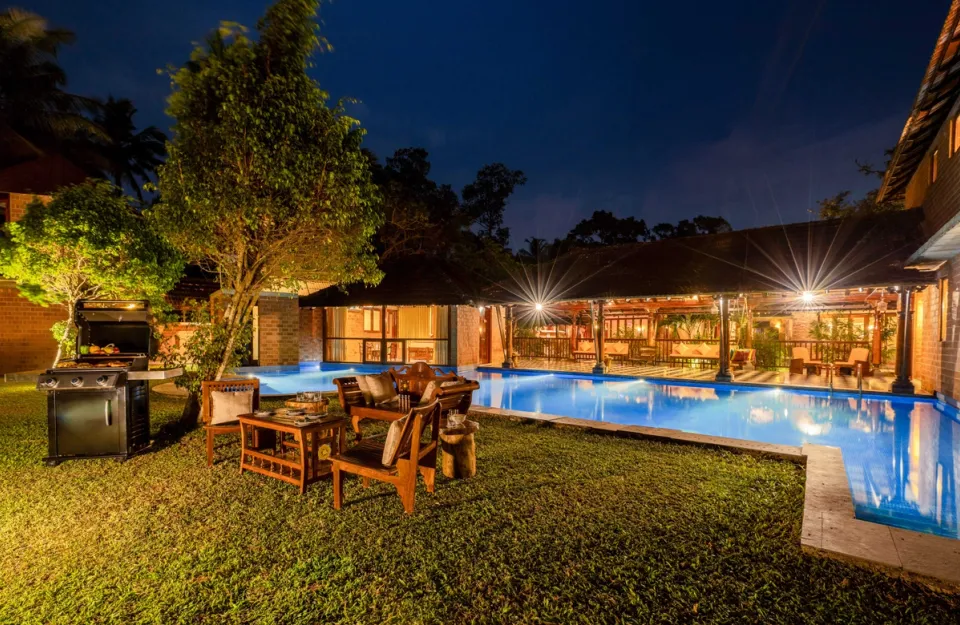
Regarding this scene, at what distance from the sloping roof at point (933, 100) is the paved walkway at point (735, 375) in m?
5.33

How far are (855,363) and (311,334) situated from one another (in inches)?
663

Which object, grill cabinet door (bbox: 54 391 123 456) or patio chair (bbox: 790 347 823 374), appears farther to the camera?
patio chair (bbox: 790 347 823 374)

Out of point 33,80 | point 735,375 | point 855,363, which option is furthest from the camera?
point 33,80

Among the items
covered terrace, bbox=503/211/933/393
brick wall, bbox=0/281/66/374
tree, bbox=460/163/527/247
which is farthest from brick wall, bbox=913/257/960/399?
brick wall, bbox=0/281/66/374

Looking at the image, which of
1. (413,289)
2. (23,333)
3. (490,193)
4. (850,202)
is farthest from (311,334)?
(850,202)

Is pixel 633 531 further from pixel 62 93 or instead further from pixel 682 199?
pixel 682 199

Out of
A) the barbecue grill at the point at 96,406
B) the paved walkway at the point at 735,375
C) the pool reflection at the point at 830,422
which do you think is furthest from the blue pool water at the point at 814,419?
the barbecue grill at the point at 96,406

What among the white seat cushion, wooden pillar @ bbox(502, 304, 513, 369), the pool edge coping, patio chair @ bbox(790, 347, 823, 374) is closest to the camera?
the pool edge coping

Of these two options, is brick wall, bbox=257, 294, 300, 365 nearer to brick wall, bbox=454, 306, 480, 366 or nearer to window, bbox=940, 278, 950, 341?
brick wall, bbox=454, 306, 480, 366

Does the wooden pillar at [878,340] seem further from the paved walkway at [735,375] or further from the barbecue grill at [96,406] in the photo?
the barbecue grill at [96,406]

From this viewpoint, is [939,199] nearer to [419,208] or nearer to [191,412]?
[191,412]

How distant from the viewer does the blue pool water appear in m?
4.59

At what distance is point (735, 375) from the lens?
541 inches

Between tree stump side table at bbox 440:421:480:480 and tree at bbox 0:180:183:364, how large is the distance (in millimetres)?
4842
